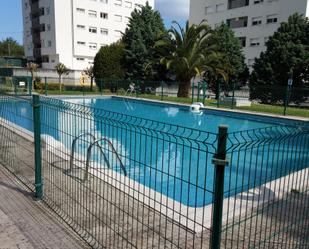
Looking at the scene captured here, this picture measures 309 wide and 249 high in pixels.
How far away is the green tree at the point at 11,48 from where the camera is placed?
8550 centimetres

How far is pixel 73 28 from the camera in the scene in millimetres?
49031

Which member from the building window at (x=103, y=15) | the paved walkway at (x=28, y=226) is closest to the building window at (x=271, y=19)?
the building window at (x=103, y=15)

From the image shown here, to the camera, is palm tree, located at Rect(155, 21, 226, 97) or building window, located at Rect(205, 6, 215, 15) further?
building window, located at Rect(205, 6, 215, 15)

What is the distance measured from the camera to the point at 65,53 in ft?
161

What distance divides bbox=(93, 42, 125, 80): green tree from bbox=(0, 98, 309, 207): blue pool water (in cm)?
682

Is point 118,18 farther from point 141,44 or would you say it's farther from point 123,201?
point 123,201

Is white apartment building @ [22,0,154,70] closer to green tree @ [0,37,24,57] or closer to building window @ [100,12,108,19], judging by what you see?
building window @ [100,12,108,19]

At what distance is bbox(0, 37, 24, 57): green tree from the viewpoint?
281 feet

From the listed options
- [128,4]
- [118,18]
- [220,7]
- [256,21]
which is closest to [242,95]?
[256,21]

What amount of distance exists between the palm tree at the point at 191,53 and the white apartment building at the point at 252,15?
13421mm

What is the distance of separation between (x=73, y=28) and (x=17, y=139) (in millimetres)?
44257

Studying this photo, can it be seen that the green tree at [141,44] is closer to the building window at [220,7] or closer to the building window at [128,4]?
the building window at [220,7]

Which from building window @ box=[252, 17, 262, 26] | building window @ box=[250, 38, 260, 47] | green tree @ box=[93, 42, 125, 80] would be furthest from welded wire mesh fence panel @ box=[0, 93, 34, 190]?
building window @ box=[252, 17, 262, 26]

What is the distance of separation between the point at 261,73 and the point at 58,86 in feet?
67.9
